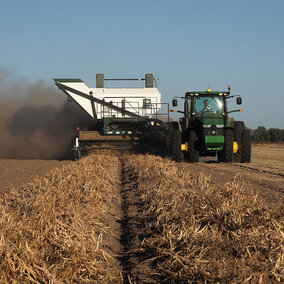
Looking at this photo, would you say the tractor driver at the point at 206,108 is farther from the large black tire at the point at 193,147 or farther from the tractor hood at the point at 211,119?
the large black tire at the point at 193,147

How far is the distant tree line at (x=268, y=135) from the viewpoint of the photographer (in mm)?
55250

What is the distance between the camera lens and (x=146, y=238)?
18.3 feet

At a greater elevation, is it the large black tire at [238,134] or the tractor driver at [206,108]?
the tractor driver at [206,108]

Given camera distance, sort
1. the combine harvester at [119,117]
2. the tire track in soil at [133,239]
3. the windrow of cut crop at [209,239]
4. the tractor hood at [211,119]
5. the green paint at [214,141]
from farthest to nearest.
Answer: the combine harvester at [119,117] → the tractor hood at [211,119] → the green paint at [214,141] → the tire track in soil at [133,239] → the windrow of cut crop at [209,239]

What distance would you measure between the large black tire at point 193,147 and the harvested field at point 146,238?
7942 millimetres

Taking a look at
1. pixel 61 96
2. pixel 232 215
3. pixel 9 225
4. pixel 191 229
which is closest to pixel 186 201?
pixel 232 215

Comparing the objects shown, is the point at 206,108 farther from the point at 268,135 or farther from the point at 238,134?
the point at 268,135

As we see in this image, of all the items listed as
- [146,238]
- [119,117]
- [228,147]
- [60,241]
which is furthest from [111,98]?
[60,241]

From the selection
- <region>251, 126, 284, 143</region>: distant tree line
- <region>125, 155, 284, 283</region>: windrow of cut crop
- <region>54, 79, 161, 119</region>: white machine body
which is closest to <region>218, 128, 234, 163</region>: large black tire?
<region>54, 79, 161, 119</region>: white machine body

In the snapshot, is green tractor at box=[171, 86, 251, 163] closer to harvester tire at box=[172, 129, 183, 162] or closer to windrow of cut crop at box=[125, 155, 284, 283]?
harvester tire at box=[172, 129, 183, 162]

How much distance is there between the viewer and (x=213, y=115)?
Result: 16188mm

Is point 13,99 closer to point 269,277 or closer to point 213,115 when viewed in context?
point 213,115

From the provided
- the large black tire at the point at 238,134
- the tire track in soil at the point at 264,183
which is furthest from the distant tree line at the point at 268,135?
the tire track in soil at the point at 264,183

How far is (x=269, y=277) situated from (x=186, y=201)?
298cm
